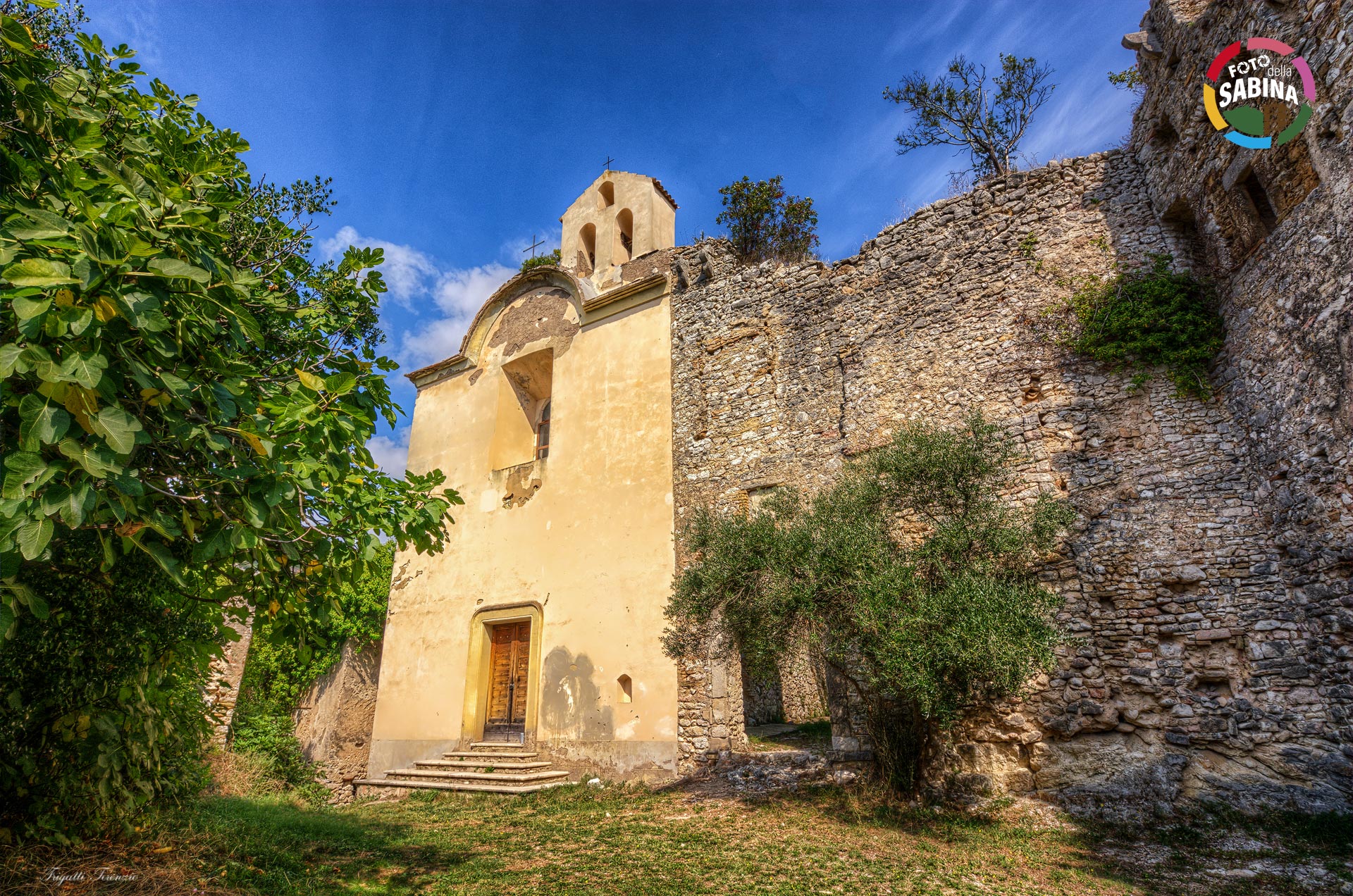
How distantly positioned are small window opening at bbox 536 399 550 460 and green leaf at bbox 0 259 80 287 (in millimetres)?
10758

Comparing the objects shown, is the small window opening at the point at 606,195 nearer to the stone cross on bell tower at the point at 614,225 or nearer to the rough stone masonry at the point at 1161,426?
the stone cross on bell tower at the point at 614,225

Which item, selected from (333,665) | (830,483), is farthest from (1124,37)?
(333,665)

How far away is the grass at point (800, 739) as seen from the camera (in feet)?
34.0

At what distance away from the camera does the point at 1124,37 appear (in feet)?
26.9

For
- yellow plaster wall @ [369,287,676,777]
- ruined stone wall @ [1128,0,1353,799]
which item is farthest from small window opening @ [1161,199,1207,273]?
yellow plaster wall @ [369,287,676,777]

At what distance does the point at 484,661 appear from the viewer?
12156mm

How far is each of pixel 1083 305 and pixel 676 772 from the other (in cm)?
771

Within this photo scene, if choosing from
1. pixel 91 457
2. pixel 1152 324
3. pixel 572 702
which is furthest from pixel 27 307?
pixel 572 702

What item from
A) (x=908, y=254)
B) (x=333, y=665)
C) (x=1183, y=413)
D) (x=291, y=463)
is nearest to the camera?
(x=291, y=463)

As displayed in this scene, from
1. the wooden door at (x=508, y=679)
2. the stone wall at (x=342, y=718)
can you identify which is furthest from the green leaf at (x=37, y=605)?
the stone wall at (x=342, y=718)

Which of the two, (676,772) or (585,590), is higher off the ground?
(585,590)

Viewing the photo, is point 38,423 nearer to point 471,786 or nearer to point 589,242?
point 471,786

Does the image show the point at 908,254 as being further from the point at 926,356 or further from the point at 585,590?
the point at 585,590

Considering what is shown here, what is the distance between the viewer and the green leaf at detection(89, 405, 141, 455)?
8.59ft
